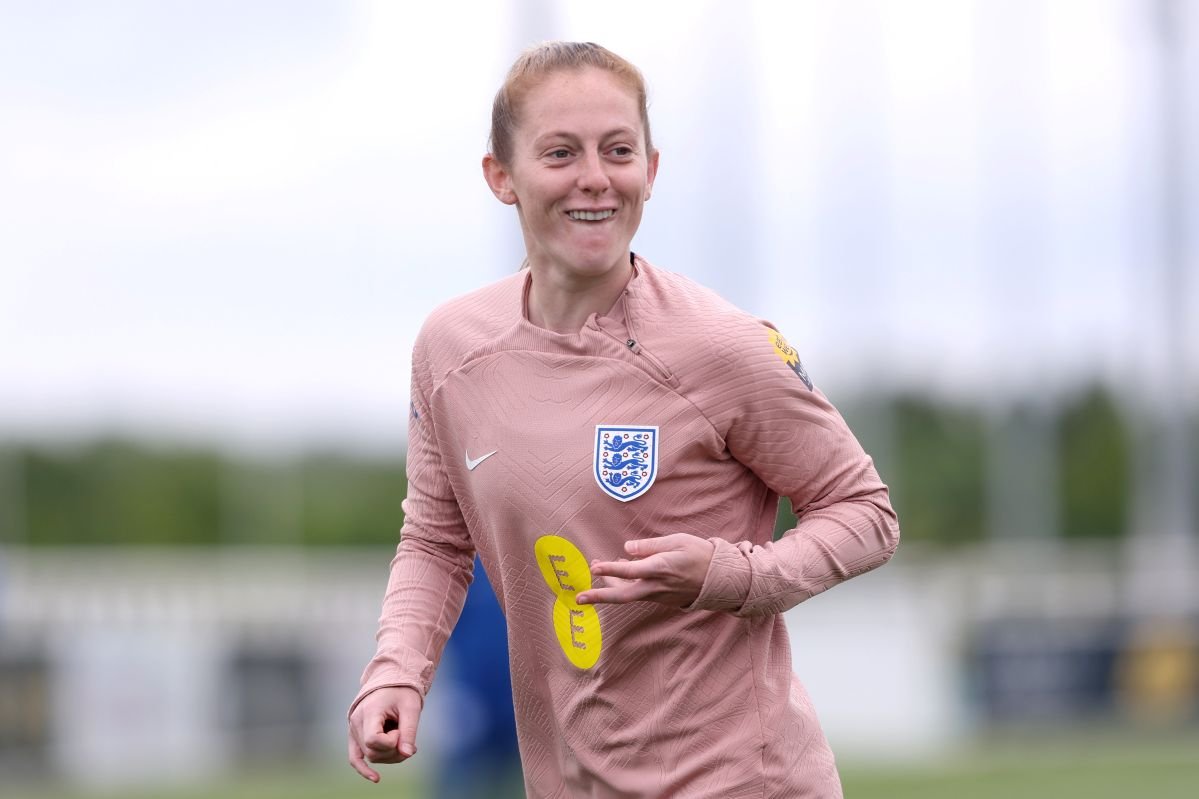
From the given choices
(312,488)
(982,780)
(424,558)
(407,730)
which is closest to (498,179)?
(424,558)

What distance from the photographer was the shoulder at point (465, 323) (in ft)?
11.5

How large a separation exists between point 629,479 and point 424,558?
591mm

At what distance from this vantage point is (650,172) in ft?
11.2

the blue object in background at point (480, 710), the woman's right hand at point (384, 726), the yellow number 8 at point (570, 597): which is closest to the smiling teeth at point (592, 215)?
the yellow number 8 at point (570, 597)

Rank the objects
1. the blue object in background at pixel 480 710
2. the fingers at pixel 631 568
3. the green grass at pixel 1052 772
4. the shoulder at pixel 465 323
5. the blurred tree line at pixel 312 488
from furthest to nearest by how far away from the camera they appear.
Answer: the blurred tree line at pixel 312 488 < the green grass at pixel 1052 772 < the blue object in background at pixel 480 710 < the shoulder at pixel 465 323 < the fingers at pixel 631 568

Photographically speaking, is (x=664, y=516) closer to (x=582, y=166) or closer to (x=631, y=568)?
(x=631, y=568)

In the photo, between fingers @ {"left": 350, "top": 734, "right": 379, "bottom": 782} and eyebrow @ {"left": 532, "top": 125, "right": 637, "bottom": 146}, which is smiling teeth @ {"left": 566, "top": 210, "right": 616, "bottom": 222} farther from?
fingers @ {"left": 350, "top": 734, "right": 379, "bottom": 782}

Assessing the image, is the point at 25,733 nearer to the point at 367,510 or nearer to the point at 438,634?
the point at 438,634

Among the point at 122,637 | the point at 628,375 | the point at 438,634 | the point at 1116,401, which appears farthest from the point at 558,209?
the point at 1116,401

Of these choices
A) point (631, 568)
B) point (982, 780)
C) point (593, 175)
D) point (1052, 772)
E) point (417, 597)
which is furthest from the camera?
point (1052, 772)

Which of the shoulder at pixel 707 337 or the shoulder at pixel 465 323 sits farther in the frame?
the shoulder at pixel 465 323

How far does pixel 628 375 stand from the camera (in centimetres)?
328

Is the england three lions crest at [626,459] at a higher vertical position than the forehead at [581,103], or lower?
lower

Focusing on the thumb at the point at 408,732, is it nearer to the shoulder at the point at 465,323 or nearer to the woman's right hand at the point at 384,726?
the woman's right hand at the point at 384,726
